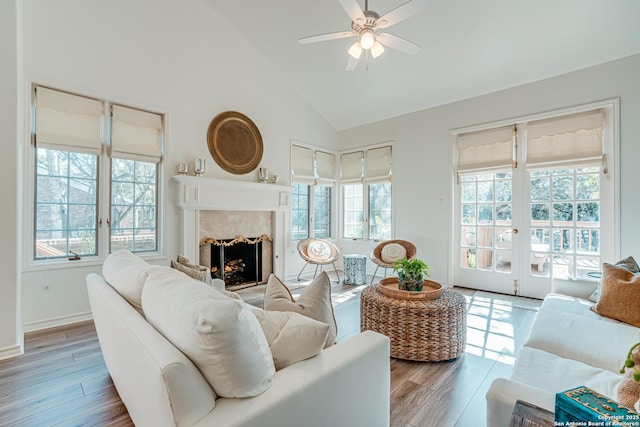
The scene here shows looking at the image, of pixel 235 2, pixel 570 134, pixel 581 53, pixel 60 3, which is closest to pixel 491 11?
pixel 581 53

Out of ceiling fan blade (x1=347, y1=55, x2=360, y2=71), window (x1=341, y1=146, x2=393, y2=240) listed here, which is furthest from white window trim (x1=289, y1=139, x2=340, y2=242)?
ceiling fan blade (x1=347, y1=55, x2=360, y2=71)

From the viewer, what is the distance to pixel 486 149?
4.27 meters

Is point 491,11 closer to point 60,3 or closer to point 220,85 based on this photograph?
point 220,85

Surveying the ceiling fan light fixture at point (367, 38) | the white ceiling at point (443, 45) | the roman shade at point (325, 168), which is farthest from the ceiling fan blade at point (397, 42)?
the roman shade at point (325, 168)

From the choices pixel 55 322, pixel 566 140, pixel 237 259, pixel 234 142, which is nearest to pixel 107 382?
pixel 55 322

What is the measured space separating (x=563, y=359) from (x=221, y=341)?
170 centimetres

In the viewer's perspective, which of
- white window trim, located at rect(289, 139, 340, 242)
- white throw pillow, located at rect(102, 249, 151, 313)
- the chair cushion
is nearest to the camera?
white throw pillow, located at rect(102, 249, 151, 313)

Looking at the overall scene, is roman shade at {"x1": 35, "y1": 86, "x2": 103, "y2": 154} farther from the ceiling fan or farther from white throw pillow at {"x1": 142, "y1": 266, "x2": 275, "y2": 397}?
white throw pillow at {"x1": 142, "y1": 266, "x2": 275, "y2": 397}

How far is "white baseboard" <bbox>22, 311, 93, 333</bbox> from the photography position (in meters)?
2.84

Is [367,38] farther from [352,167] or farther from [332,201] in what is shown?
[332,201]

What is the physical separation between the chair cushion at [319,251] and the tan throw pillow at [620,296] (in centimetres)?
329

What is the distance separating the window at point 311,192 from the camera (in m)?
5.25

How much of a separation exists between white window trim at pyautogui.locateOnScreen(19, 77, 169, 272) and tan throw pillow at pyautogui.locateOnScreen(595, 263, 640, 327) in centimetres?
425

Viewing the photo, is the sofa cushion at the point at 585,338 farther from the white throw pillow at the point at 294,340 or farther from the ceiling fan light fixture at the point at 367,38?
the ceiling fan light fixture at the point at 367,38
